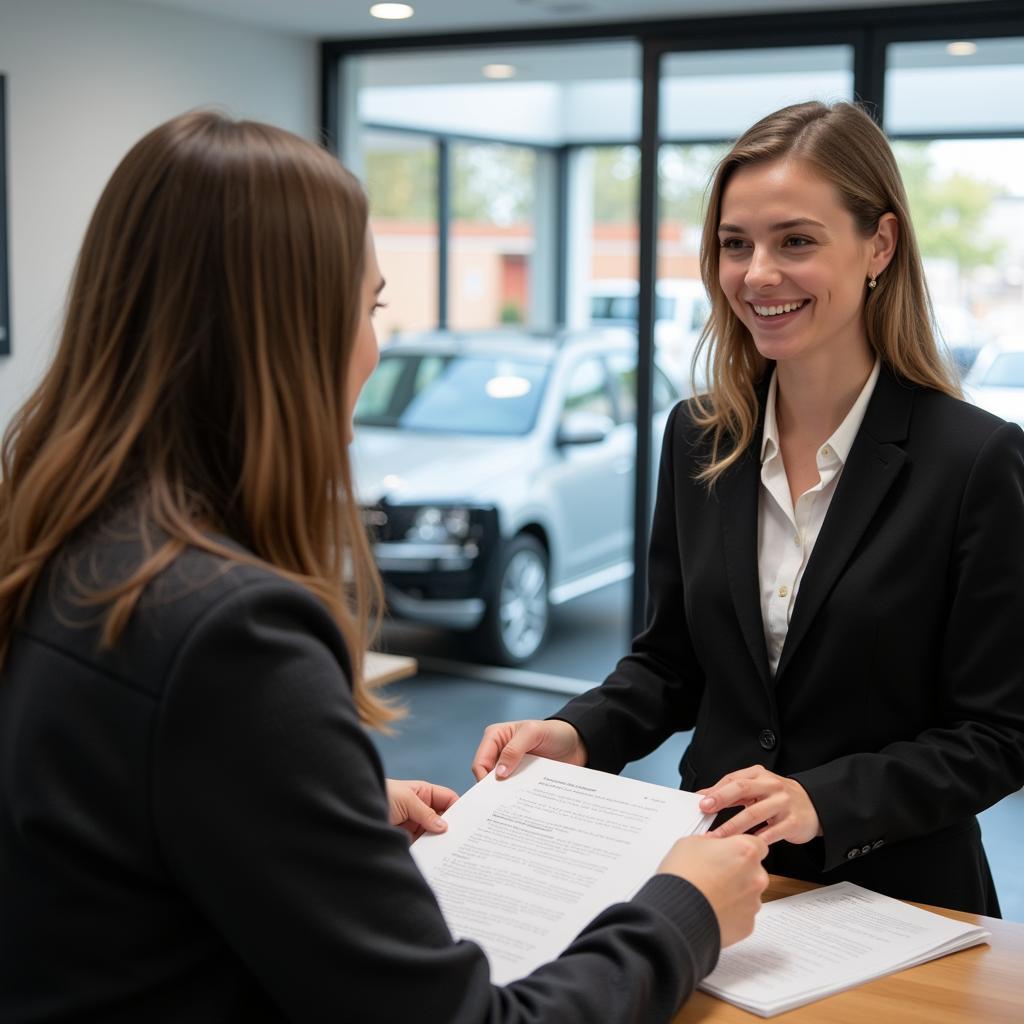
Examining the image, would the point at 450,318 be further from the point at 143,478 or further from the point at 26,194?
the point at 143,478

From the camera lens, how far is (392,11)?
5.02 metres

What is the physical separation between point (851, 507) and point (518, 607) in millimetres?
4062

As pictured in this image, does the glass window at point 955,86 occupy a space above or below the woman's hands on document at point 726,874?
above

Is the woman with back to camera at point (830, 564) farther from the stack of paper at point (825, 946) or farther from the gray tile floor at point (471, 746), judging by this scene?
the gray tile floor at point (471, 746)

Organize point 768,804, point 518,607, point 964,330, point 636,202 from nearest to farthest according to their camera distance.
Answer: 1. point 768,804
2. point 964,330
3. point 636,202
4. point 518,607

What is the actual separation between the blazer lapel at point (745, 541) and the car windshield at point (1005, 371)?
3.04 metres

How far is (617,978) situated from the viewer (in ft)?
3.53

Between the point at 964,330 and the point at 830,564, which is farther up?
the point at 964,330

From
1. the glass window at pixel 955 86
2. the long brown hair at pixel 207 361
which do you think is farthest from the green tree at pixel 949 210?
the long brown hair at pixel 207 361

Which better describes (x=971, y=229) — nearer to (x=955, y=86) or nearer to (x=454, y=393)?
(x=955, y=86)

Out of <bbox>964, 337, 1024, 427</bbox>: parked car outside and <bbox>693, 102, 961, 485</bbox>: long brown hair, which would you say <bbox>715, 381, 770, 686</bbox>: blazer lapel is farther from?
<bbox>964, 337, 1024, 427</bbox>: parked car outside

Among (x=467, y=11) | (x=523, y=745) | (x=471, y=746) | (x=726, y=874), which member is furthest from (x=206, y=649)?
(x=467, y=11)

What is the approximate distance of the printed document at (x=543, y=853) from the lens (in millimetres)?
1229

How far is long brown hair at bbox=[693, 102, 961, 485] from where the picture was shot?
1751 mm
